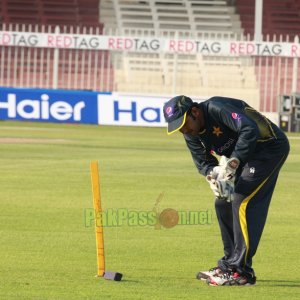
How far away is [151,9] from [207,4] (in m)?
2.15

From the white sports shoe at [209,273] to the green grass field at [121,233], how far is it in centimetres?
8

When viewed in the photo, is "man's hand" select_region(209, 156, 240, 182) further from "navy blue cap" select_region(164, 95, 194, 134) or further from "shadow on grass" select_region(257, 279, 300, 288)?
"shadow on grass" select_region(257, 279, 300, 288)

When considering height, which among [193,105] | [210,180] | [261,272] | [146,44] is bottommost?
[261,272]

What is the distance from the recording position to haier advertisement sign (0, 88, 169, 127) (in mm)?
29719

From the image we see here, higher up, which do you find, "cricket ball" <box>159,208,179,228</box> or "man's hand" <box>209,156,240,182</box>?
"man's hand" <box>209,156,240,182</box>

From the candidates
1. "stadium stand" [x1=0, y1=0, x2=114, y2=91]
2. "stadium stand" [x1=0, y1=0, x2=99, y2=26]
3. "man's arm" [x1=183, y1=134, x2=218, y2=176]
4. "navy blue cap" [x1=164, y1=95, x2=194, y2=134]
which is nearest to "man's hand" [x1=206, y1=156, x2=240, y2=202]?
"man's arm" [x1=183, y1=134, x2=218, y2=176]

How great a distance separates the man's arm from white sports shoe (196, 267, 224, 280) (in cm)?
76

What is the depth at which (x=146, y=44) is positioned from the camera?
1236 inches

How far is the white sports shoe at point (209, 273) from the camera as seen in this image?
8.99 meters

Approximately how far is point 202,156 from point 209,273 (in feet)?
3.00

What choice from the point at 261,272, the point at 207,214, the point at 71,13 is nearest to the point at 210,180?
the point at 261,272

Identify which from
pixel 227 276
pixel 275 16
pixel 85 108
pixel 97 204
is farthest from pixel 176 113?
pixel 275 16

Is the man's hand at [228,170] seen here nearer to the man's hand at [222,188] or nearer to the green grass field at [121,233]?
the man's hand at [222,188]

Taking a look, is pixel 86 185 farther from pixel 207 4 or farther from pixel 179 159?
pixel 207 4
